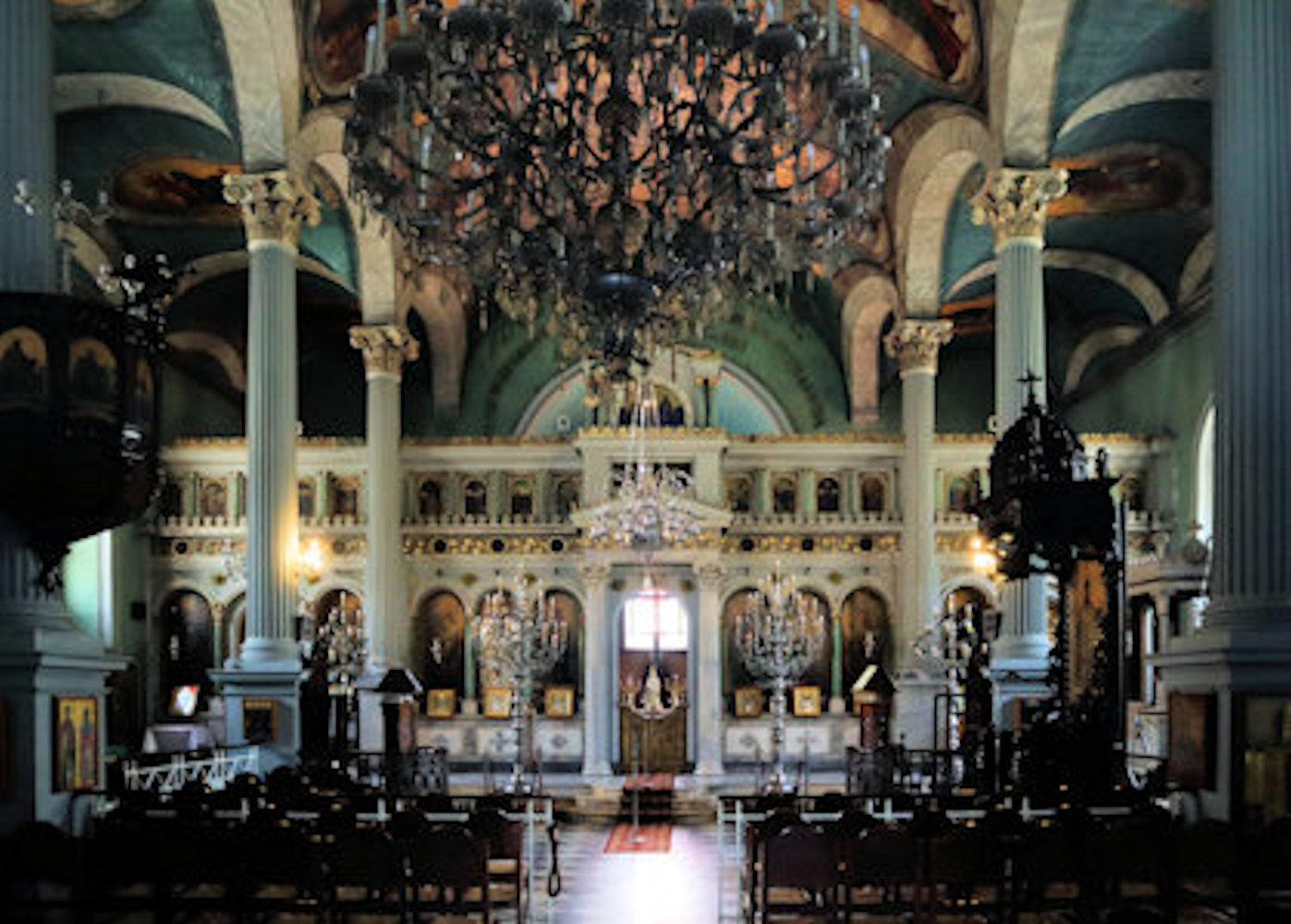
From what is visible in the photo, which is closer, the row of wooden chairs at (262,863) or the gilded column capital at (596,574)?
the row of wooden chairs at (262,863)

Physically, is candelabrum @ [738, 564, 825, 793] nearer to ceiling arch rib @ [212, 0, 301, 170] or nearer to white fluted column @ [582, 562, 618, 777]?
white fluted column @ [582, 562, 618, 777]

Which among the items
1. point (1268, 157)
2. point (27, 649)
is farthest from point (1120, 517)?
point (27, 649)

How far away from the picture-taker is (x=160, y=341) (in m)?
8.62

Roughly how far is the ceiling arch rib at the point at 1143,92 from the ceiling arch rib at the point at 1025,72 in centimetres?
67

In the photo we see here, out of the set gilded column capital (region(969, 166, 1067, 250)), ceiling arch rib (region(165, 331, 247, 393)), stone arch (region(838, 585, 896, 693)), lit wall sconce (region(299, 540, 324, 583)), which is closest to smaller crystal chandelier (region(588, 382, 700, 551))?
stone arch (region(838, 585, 896, 693))

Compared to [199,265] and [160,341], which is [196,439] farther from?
[160,341]

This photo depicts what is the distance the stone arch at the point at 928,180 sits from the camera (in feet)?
53.1

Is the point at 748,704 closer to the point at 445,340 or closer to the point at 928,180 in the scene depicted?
the point at 928,180

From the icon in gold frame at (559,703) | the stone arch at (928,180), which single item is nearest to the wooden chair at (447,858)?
the stone arch at (928,180)

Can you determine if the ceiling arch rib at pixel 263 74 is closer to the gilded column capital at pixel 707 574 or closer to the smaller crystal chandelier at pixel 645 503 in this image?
the smaller crystal chandelier at pixel 645 503

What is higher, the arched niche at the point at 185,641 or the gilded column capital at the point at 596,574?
the gilded column capital at the point at 596,574

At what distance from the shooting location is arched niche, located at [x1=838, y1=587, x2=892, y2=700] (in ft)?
73.8

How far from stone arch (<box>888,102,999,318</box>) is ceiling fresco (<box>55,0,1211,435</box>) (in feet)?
0.28

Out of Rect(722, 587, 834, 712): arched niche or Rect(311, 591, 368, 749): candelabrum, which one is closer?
Rect(311, 591, 368, 749): candelabrum
